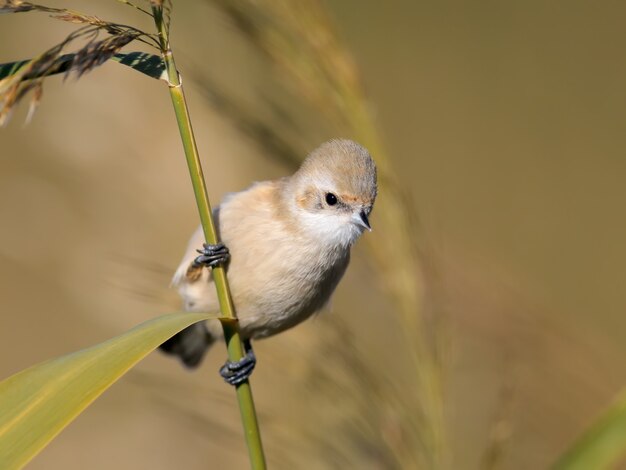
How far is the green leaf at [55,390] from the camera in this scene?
90cm

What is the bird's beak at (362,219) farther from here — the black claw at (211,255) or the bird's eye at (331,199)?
the black claw at (211,255)

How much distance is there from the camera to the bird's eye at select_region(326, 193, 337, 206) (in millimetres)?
1795

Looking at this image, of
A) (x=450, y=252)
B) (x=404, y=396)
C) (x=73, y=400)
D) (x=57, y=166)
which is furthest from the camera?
(x=57, y=166)

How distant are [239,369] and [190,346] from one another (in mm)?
1153

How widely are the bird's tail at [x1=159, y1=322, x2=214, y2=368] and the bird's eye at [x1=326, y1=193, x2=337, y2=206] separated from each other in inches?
28.3

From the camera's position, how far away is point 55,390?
964 millimetres

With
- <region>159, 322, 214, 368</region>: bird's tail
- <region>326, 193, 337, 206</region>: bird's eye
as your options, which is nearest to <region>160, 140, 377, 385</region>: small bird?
<region>326, 193, 337, 206</region>: bird's eye

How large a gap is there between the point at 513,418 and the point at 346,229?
1.71 ft

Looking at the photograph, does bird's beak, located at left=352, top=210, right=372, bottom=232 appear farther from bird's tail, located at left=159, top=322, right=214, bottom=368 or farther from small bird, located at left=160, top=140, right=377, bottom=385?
bird's tail, located at left=159, top=322, right=214, bottom=368

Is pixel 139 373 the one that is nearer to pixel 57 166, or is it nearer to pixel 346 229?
pixel 346 229

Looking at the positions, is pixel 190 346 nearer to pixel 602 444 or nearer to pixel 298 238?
pixel 298 238

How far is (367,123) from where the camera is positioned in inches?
57.9

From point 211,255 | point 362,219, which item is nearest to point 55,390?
point 211,255

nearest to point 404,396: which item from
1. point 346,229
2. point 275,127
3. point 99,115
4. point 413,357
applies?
point 413,357
